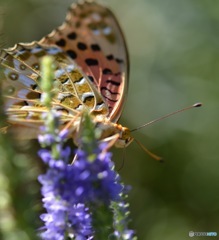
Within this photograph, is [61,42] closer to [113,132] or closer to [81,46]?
[81,46]

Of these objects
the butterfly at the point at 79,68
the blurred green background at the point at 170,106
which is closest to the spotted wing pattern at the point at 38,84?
the butterfly at the point at 79,68

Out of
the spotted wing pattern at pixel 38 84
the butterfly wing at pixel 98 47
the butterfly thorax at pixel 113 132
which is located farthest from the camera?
the butterfly wing at pixel 98 47

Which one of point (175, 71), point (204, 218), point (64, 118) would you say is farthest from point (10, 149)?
point (175, 71)

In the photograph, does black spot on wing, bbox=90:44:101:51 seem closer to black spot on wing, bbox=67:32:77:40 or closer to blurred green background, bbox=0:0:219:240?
black spot on wing, bbox=67:32:77:40

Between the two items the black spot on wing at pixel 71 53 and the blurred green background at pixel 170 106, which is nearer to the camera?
the black spot on wing at pixel 71 53

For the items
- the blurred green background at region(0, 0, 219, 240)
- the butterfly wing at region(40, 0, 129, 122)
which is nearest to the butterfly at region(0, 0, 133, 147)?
the butterfly wing at region(40, 0, 129, 122)

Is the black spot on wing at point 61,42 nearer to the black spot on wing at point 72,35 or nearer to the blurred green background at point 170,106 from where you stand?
the black spot on wing at point 72,35
